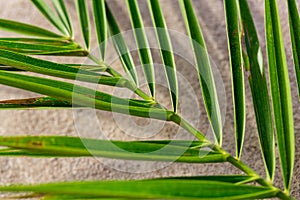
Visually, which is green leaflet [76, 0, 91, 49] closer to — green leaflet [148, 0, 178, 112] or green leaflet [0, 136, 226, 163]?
green leaflet [148, 0, 178, 112]

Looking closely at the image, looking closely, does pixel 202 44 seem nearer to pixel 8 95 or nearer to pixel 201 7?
pixel 201 7

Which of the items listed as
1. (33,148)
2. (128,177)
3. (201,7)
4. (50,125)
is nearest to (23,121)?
(50,125)

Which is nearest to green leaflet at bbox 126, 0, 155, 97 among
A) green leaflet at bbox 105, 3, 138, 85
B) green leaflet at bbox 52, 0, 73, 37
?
green leaflet at bbox 105, 3, 138, 85

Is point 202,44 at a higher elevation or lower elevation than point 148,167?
higher

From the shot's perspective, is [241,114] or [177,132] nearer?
[241,114]

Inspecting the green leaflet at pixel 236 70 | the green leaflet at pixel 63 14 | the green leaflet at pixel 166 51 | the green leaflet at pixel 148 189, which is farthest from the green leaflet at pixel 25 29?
the green leaflet at pixel 148 189

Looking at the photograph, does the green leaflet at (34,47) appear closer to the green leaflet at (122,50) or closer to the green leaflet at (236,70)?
the green leaflet at (122,50)
